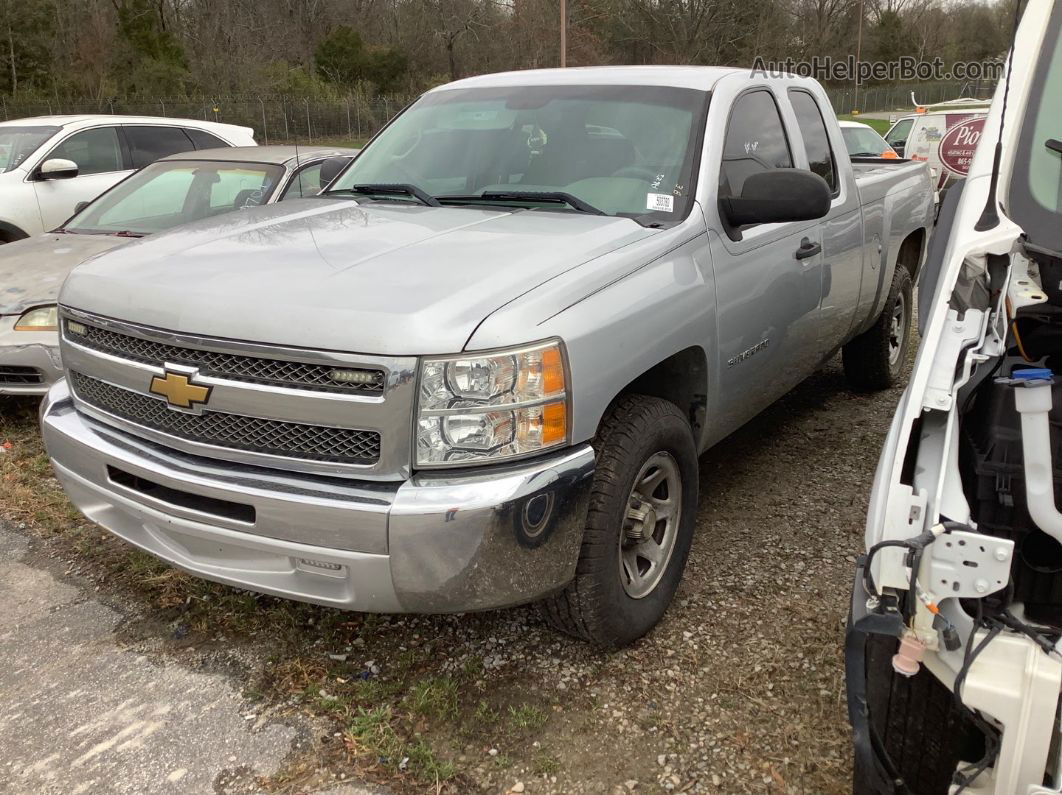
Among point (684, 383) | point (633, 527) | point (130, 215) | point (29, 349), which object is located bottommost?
point (633, 527)

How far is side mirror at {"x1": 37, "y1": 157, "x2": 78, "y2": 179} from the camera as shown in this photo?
749 cm

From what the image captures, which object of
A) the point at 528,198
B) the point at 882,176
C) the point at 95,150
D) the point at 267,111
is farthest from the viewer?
the point at 267,111

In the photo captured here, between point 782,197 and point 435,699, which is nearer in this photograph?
point 435,699

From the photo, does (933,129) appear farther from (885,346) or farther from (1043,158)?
(1043,158)

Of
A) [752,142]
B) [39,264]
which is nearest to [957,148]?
[752,142]

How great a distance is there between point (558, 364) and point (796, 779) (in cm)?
133

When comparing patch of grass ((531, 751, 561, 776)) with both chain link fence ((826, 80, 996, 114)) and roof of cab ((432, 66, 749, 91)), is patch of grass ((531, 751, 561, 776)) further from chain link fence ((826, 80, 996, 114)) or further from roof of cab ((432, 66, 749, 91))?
chain link fence ((826, 80, 996, 114))

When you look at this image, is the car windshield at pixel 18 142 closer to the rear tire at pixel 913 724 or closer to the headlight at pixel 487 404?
the headlight at pixel 487 404

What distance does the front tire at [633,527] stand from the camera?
2.70 meters

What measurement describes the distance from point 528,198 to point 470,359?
49.5 inches

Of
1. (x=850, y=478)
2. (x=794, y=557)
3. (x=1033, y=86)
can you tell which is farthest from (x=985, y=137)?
(x=850, y=478)

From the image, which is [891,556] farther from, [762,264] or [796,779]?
[762,264]

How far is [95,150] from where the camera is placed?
8.18 meters

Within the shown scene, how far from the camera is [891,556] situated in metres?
1.82
